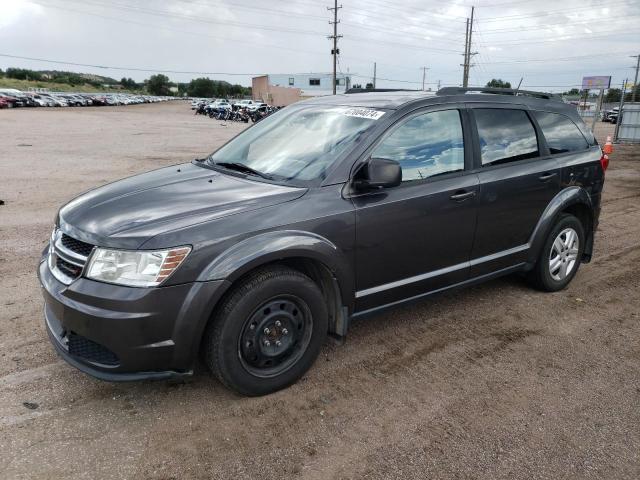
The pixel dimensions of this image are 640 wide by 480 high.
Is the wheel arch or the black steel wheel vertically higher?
the wheel arch

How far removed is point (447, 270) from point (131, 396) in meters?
2.35

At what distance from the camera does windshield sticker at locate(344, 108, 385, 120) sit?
11.7 ft

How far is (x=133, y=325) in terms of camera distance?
2645 mm

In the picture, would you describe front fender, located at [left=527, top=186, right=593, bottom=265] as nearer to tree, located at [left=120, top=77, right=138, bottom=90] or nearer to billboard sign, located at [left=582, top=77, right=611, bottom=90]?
billboard sign, located at [left=582, top=77, right=611, bottom=90]

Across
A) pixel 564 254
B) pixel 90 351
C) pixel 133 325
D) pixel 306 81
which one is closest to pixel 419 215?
pixel 133 325

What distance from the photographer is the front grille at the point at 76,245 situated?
9.32 ft

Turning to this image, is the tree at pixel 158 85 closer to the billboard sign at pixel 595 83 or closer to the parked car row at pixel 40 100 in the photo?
the parked car row at pixel 40 100

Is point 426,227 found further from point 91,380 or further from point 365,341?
point 91,380

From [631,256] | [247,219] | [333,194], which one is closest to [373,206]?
[333,194]

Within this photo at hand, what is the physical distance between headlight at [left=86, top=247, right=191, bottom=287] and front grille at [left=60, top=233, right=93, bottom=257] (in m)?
0.21

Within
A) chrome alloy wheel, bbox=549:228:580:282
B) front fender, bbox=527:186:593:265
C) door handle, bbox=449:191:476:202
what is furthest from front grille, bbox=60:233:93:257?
chrome alloy wheel, bbox=549:228:580:282

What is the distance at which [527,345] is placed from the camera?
3.91m

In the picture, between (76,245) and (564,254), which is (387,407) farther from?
(564,254)

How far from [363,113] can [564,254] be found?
100 inches
